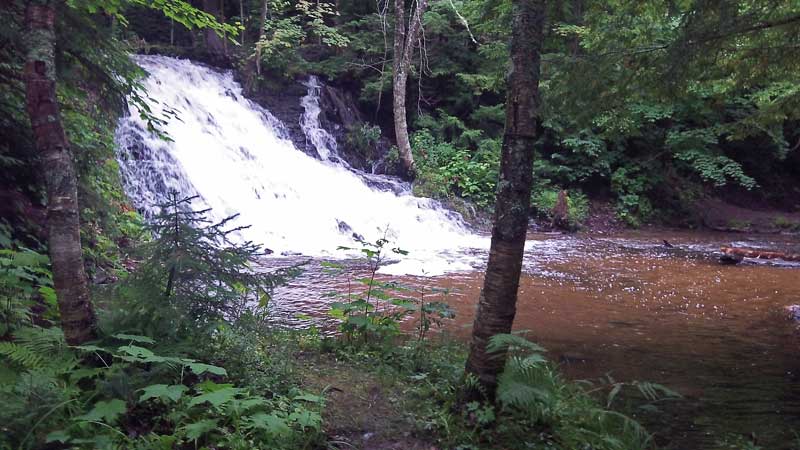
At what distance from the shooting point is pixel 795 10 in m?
5.34

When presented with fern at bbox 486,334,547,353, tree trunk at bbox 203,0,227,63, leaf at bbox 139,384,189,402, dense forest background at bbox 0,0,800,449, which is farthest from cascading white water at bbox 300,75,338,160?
leaf at bbox 139,384,189,402

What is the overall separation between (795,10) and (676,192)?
55.7 feet

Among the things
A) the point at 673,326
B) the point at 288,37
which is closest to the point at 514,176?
the point at 673,326

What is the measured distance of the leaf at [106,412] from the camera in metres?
2.65

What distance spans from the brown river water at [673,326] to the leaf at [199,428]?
3355mm

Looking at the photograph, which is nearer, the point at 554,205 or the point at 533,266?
the point at 533,266

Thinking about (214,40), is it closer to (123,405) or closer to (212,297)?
(212,297)

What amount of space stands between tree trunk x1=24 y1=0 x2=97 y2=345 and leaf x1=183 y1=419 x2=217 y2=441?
0.97 metres

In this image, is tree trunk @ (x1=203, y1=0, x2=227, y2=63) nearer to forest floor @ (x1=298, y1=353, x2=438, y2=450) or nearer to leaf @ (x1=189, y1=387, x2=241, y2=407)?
forest floor @ (x1=298, y1=353, x2=438, y2=450)

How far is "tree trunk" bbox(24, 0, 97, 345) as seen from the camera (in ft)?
9.77

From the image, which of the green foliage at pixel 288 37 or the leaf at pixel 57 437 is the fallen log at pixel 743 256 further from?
the green foliage at pixel 288 37

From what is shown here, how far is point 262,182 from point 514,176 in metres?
12.1

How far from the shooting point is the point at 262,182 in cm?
1476

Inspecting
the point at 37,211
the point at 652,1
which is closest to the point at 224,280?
the point at 37,211
